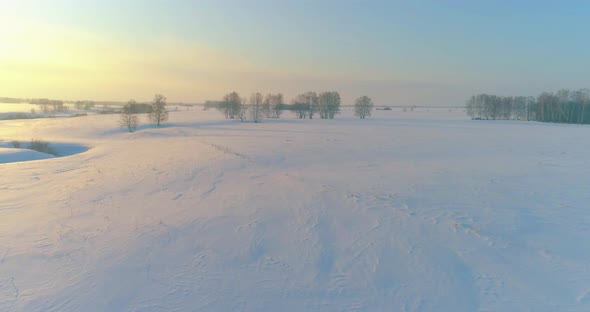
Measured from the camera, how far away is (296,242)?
9266 mm

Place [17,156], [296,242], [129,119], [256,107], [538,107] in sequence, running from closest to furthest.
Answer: [296,242] → [17,156] → [129,119] → [256,107] → [538,107]

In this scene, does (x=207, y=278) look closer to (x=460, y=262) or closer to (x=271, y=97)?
(x=460, y=262)

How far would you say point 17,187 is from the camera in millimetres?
15367

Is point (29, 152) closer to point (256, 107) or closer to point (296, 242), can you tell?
point (296, 242)

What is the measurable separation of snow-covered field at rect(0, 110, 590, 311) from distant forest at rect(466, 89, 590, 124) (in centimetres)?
9961

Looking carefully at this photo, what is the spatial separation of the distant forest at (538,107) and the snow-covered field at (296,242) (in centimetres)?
9961

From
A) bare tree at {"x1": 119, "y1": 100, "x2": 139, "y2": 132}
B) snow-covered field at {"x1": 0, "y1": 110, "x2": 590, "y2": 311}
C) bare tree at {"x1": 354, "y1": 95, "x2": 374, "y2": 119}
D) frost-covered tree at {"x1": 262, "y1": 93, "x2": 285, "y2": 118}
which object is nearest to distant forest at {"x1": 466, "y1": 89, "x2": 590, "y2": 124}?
bare tree at {"x1": 354, "y1": 95, "x2": 374, "y2": 119}

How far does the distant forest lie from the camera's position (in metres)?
91.8

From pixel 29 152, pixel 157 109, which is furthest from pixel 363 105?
pixel 29 152

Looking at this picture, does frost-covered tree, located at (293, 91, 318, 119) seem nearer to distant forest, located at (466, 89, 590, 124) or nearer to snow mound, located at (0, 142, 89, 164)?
distant forest, located at (466, 89, 590, 124)

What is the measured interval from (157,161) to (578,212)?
22.8 meters

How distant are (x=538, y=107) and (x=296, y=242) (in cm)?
12312

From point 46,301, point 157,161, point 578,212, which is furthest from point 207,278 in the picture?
point 157,161

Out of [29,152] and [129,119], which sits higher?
[129,119]
